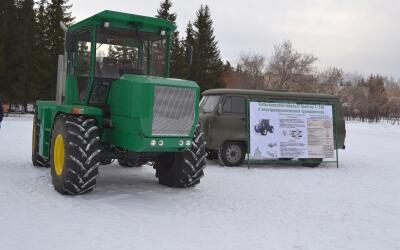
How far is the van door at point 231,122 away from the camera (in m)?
13.8

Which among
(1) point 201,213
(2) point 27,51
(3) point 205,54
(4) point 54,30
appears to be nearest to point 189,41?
(3) point 205,54

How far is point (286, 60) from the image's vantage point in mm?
66125

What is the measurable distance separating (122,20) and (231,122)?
601cm

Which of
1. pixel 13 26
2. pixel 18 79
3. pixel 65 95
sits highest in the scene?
pixel 13 26

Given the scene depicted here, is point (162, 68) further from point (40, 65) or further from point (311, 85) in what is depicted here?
point (311, 85)

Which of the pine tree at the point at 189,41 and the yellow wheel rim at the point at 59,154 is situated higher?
the pine tree at the point at 189,41

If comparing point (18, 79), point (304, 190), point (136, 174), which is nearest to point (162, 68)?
point (136, 174)

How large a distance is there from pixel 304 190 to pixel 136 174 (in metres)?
3.85

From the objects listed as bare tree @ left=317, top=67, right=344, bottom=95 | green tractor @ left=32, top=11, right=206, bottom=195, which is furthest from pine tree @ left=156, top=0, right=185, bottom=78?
green tractor @ left=32, top=11, right=206, bottom=195

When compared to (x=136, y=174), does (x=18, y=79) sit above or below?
above

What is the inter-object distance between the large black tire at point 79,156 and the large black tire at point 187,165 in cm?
176

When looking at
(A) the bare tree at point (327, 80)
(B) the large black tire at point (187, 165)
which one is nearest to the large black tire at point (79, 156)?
(B) the large black tire at point (187, 165)

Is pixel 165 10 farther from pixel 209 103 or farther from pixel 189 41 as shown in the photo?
pixel 209 103

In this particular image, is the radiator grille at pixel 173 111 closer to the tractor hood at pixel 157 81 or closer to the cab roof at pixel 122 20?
the tractor hood at pixel 157 81
